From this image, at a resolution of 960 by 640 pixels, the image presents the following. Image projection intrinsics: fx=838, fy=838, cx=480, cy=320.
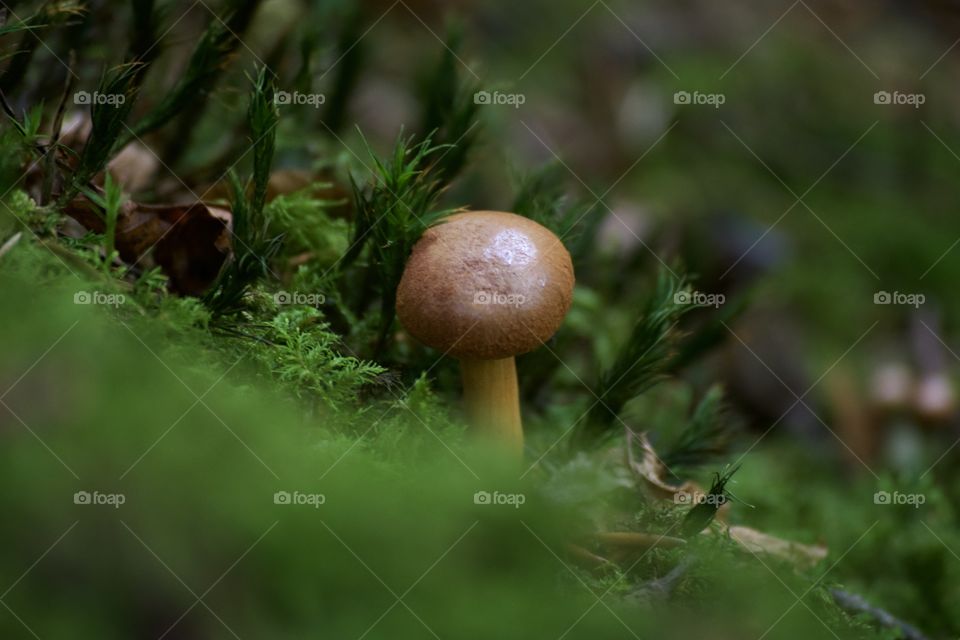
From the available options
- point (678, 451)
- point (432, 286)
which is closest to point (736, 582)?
point (678, 451)

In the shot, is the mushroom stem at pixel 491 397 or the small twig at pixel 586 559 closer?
the small twig at pixel 586 559

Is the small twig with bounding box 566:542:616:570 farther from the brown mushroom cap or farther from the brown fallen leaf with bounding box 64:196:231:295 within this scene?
the brown fallen leaf with bounding box 64:196:231:295

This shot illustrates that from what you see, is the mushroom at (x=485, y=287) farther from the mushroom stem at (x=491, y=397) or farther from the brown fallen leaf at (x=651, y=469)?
the brown fallen leaf at (x=651, y=469)

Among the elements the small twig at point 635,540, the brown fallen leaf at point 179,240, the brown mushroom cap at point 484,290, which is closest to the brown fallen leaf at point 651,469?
the small twig at point 635,540

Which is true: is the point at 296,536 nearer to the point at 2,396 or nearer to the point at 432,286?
the point at 2,396

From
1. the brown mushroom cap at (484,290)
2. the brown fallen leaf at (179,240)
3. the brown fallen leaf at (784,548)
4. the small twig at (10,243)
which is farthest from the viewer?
the brown fallen leaf at (784,548)

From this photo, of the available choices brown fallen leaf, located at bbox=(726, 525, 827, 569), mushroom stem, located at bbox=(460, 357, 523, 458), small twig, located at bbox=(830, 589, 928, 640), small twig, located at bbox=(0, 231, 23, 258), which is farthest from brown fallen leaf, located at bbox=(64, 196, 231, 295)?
small twig, located at bbox=(830, 589, 928, 640)
